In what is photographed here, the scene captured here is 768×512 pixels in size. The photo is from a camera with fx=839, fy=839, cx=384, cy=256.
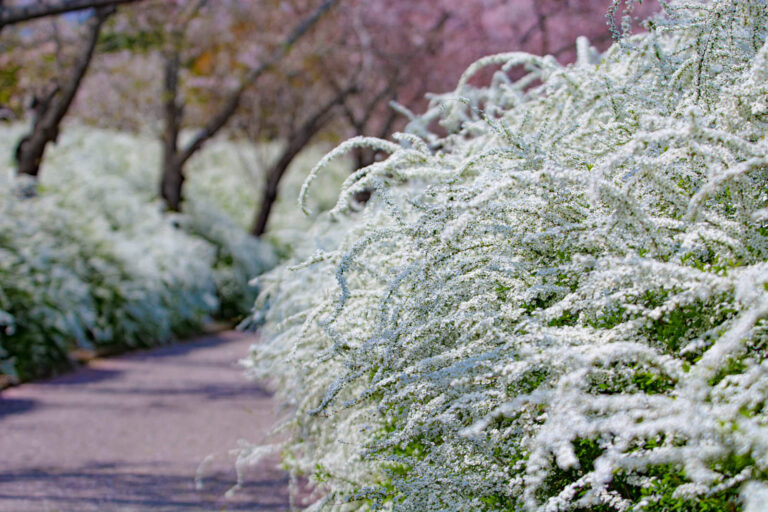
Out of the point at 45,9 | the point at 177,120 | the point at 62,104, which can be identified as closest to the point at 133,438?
the point at 45,9

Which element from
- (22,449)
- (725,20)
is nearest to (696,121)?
(725,20)

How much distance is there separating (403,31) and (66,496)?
1213cm

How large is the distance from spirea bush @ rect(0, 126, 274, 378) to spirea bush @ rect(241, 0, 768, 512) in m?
4.82

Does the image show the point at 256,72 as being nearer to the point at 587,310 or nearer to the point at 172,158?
the point at 172,158

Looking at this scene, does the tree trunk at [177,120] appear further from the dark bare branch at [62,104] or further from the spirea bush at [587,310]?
the spirea bush at [587,310]

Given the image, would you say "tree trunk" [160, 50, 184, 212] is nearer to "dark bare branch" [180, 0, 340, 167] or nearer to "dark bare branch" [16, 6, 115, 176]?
"dark bare branch" [180, 0, 340, 167]

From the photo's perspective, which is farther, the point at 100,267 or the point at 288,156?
the point at 288,156

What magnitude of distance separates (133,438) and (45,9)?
3594 mm

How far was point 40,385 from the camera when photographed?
7188 mm

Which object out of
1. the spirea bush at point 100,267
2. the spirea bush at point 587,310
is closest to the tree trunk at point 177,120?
the spirea bush at point 100,267

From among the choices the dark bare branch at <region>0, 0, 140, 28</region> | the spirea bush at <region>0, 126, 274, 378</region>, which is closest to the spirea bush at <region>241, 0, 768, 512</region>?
the dark bare branch at <region>0, 0, 140, 28</region>

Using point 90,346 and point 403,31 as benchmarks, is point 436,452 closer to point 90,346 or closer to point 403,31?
point 90,346

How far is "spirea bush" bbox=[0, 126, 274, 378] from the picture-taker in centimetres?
755

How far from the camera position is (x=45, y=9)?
6793 millimetres
